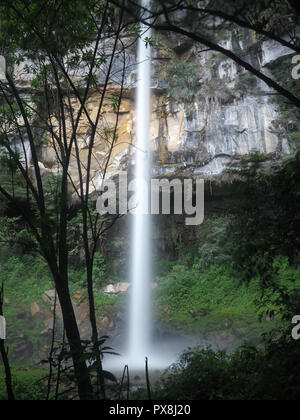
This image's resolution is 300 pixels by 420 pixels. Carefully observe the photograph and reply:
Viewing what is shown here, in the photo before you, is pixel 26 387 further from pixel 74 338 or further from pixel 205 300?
pixel 205 300

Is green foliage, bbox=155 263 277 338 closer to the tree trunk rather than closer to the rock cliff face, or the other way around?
the rock cliff face

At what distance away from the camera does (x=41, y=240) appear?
291 centimetres

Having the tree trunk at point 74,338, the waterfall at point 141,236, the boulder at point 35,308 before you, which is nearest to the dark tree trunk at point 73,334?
the tree trunk at point 74,338

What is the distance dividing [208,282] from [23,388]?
23.2 feet

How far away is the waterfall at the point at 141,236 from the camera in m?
9.39

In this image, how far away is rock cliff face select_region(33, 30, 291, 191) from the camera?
39.2ft

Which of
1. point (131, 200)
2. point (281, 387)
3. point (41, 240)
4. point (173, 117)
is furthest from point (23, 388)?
point (173, 117)

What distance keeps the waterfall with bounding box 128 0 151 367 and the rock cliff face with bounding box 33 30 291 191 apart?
0.34m

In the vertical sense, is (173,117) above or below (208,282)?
above

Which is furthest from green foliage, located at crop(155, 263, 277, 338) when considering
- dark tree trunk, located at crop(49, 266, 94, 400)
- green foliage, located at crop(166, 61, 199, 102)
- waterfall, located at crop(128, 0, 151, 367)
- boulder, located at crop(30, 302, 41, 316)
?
green foliage, located at crop(166, 61, 199, 102)

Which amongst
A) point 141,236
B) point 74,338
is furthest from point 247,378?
point 141,236
